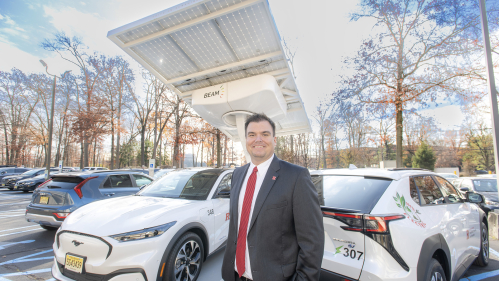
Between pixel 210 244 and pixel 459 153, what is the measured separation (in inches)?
2382

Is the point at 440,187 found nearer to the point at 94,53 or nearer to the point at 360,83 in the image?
the point at 360,83

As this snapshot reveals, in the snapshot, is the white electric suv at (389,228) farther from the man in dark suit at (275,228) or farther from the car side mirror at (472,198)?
the man in dark suit at (275,228)

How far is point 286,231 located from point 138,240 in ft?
6.53

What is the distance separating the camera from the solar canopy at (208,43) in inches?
232

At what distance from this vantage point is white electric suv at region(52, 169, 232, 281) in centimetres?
259

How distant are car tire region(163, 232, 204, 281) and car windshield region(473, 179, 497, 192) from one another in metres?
10.1

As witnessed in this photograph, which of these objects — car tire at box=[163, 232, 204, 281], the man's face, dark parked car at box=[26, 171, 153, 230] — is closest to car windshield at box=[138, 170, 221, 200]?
car tire at box=[163, 232, 204, 281]

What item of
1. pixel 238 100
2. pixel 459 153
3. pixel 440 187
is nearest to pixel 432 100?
pixel 238 100

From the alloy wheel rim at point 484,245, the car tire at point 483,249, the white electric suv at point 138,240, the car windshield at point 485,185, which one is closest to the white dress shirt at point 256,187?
the white electric suv at point 138,240

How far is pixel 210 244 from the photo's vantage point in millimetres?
3705

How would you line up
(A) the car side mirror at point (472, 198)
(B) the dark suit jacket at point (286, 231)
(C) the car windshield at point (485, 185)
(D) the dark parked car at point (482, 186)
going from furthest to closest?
1. (C) the car windshield at point (485, 185)
2. (D) the dark parked car at point (482, 186)
3. (A) the car side mirror at point (472, 198)
4. (B) the dark suit jacket at point (286, 231)

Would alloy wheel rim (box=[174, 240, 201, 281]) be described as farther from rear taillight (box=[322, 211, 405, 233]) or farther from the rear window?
rear taillight (box=[322, 211, 405, 233])

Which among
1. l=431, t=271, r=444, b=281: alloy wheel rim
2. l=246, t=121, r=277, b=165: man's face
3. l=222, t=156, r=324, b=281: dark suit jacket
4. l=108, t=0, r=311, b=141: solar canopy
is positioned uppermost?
l=108, t=0, r=311, b=141: solar canopy

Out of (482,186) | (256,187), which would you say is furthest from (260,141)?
(482,186)
